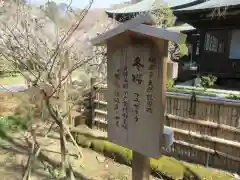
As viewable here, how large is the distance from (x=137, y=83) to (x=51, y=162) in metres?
3.59

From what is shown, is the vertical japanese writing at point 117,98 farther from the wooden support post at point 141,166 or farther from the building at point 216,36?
the building at point 216,36

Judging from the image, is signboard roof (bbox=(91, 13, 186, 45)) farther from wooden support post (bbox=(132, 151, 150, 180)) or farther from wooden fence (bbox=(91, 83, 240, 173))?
wooden fence (bbox=(91, 83, 240, 173))

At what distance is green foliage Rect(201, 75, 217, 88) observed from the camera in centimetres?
1051

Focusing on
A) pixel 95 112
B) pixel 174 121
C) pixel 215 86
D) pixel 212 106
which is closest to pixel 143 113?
pixel 212 106

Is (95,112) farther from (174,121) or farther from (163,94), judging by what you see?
(163,94)

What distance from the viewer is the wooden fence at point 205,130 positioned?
445cm

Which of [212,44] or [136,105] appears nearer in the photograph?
[136,105]

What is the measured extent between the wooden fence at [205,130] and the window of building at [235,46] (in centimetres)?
736

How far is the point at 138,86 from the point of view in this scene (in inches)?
96.7

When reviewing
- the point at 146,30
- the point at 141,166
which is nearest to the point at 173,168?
the point at 141,166

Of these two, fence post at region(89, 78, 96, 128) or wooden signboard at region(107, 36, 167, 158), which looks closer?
wooden signboard at region(107, 36, 167, 158)

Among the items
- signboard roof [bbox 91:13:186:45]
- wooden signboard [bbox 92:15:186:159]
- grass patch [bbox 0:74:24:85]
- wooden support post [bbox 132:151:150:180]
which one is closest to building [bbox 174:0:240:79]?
wooden signboard [bbox 92:15:186:159]

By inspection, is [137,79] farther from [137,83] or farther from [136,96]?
[136,96]

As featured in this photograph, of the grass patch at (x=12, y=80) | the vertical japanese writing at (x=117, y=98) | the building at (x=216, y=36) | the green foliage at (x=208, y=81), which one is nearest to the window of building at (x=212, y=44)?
the building at (x=216, y=36)
